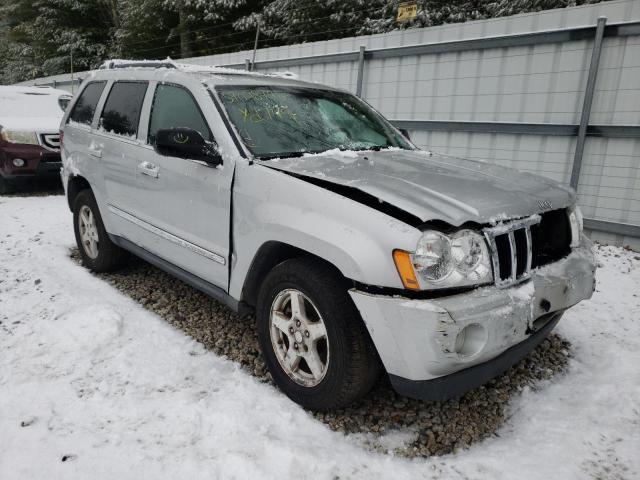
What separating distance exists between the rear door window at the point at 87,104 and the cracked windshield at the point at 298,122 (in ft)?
6.18

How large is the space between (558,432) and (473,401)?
1.49 ft

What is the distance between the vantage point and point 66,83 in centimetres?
1780

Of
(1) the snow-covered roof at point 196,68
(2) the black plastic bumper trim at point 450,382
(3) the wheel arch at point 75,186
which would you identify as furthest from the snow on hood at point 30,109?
(2) the black plastic bumper trim at point 450,382

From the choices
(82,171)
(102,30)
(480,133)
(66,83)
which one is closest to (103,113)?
(82,171)

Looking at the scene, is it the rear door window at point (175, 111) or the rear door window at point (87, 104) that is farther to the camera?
the rear door window at point (87, 104)

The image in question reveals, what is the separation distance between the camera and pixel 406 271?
2045 millimetres

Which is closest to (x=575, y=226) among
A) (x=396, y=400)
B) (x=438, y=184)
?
(x=438, y=184)

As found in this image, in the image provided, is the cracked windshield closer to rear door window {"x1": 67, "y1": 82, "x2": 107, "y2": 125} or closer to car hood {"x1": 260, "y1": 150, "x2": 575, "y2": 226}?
car hood {"x1": 260, "y1": 150, "x2": 575, "y2": 226}

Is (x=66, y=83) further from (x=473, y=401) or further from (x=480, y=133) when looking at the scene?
(x=473, y=401)

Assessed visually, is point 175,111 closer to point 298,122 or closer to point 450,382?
point 298,122

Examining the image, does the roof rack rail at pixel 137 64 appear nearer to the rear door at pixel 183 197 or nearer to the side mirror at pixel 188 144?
the rear door at pixel 183 197

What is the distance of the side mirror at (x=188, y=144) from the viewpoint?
9.10ft

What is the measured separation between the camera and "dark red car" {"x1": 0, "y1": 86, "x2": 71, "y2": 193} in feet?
24.8

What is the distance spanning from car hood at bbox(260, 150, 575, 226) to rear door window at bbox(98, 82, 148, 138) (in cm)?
161
